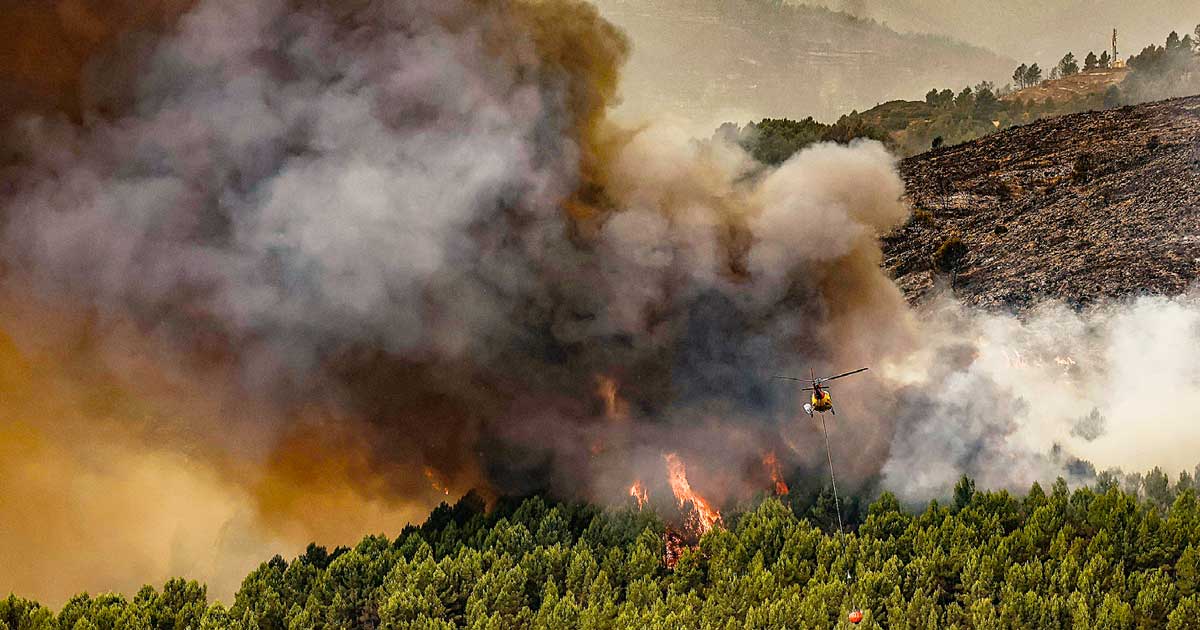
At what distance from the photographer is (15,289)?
33.4 metres

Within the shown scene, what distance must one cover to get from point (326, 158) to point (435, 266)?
540 cm

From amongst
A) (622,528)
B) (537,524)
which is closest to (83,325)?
(537,524)

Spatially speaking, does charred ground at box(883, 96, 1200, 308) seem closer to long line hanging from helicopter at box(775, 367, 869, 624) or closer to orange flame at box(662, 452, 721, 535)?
long line hanging from helicopter at box(775, 367, 869, 624)

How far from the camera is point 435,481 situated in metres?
35.4

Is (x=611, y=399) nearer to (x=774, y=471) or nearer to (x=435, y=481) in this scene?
(x=774, y=471)

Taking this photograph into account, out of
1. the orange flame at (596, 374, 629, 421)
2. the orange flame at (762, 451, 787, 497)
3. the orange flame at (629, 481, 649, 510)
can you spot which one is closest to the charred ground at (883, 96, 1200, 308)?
the orange flame at (762, 451, 787, 497)

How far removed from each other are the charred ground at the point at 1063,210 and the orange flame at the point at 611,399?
64.0 ft

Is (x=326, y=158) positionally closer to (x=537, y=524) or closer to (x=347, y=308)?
(x=347, y=308)

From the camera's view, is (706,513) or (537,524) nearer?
(537,524)

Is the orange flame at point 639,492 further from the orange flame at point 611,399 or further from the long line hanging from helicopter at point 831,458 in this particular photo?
the long line hanging from helicopter at point 831,458

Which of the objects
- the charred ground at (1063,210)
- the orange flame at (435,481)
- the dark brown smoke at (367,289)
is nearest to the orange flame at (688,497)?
the dark brown smoke at (367,289)

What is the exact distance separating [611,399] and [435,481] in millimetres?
7547

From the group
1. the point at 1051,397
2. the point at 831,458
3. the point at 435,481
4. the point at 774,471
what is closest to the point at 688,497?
the point at 774,471

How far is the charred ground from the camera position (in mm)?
41344
